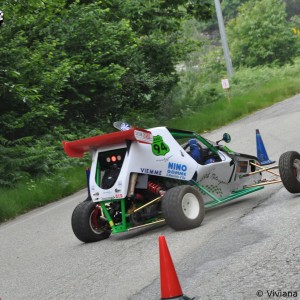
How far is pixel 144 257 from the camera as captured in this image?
9344mm

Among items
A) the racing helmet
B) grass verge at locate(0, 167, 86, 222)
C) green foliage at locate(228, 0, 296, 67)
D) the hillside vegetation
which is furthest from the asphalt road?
green foliage at locate(228, 0, 296, 67)

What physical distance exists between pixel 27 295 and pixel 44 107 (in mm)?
13528

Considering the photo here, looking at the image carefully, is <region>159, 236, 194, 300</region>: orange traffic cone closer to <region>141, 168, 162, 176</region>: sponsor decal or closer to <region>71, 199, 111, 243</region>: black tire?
<region>141, 168, 162, 176</region>: sponsor decal

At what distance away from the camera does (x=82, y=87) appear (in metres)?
25.9

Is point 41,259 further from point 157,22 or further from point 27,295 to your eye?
point 157,22

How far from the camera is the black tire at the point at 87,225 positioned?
11.2m

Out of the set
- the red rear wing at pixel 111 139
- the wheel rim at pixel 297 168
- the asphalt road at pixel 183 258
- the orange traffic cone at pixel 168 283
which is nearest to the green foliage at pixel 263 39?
the asphalt road at pixel 183 258

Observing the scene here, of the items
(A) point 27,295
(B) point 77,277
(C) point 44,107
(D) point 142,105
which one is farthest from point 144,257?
(D) point 142,105

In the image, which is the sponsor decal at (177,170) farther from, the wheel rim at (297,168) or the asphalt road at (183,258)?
the wheel rim at (297,168)

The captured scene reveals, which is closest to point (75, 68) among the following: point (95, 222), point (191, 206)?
point (95, 222)

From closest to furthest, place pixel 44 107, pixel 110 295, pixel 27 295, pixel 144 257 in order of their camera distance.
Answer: pixel 110 295 < pixel 27 295 < pixel 144 257 < pixel 44 107

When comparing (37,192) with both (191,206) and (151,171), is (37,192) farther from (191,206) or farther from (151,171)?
(191,206)

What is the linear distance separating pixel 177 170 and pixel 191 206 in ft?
2.43

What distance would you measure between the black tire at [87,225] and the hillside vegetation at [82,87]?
6.34 meters
